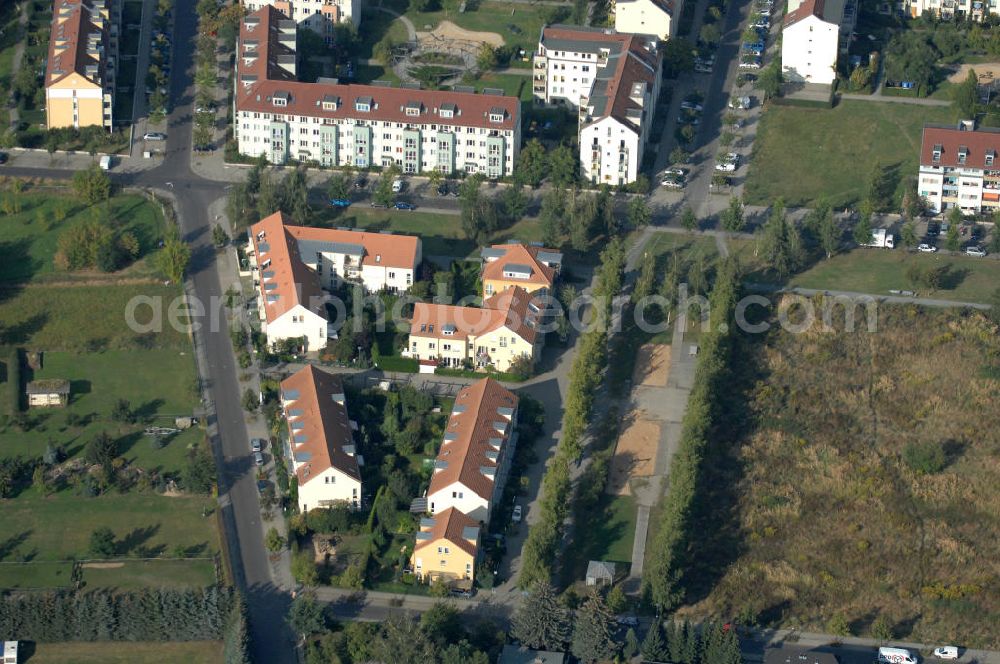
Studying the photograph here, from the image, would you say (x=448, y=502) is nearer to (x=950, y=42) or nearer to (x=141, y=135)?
(x=141, y=135)

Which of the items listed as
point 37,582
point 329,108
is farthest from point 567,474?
point 329,108

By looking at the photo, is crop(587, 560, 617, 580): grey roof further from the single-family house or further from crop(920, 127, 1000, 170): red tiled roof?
crop(920, 127, 1000, 170): red tiled roof

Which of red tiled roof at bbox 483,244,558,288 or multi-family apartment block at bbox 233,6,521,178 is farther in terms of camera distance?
multi-family apartment block at bbox 233,6,521,178

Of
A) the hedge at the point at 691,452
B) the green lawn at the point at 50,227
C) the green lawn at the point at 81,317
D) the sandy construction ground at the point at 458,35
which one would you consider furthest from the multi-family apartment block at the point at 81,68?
the hedge at the point at 691,452

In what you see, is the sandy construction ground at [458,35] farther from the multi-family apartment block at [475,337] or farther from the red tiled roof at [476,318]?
the multi-family apartment block at [475,337]

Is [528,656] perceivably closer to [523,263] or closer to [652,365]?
[652,365]

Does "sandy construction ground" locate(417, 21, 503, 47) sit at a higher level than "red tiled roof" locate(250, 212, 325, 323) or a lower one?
higher

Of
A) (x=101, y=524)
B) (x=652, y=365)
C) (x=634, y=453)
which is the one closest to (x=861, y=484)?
(x=634, y=453)

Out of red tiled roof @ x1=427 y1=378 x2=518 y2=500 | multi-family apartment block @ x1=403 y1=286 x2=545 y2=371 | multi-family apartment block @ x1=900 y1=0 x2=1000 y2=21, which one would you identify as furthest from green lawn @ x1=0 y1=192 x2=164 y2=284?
multi-family apartment block @ x1=900 y1=0 x2=1000 y2=21
